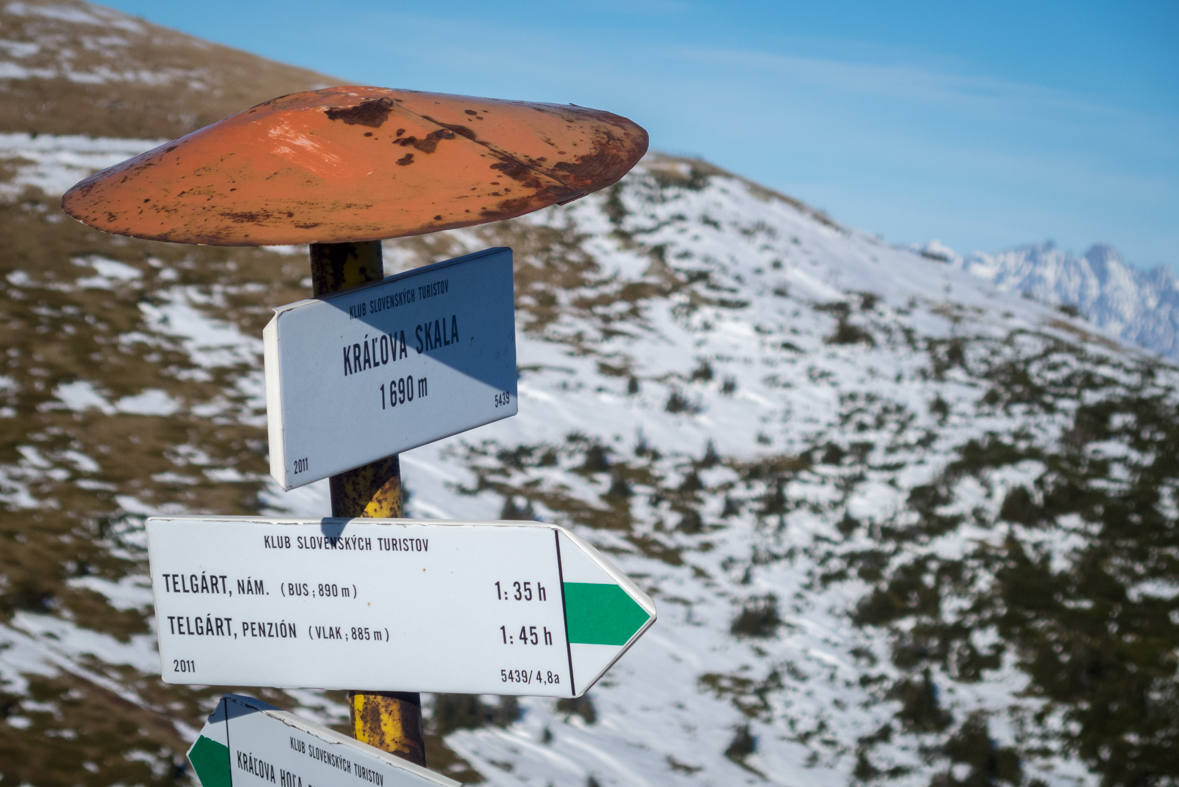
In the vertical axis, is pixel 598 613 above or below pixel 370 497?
below

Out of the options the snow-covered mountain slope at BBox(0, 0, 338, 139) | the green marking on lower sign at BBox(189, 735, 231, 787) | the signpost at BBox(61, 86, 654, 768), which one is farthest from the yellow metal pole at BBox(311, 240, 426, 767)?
the snow-covered mountain slope at BBox(0, 0, 338, 139)

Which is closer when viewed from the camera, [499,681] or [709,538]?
[499,681]

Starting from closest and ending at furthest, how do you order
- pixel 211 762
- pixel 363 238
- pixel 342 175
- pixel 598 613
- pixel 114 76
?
1. pixel 363 238
2. pixel 342 175
3. pixel 598 613
4. pixel 211 762
5. pixel 114 76

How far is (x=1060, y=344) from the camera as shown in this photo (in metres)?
17.5

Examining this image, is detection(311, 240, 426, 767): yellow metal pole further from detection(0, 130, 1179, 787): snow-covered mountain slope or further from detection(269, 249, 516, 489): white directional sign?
detection(0, 130, 1179, 787): snow-covered mountain slope

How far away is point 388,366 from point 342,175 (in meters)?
0.45

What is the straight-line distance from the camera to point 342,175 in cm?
176

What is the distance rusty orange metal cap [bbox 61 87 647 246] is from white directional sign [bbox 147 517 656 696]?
68 centimetres

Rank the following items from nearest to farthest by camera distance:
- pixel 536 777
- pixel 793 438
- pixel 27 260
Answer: pixel 536 777 < pixel 27 260 < pixel 793 438

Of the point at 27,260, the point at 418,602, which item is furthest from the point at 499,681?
the point at 27,260

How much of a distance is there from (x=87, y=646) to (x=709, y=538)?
6.18m

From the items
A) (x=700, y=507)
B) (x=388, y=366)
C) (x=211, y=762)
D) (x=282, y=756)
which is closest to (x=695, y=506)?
(x=700, y=507)

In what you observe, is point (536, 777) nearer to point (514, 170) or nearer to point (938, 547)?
point (514, 170)

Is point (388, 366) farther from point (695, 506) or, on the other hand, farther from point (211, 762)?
point (695, 506)
